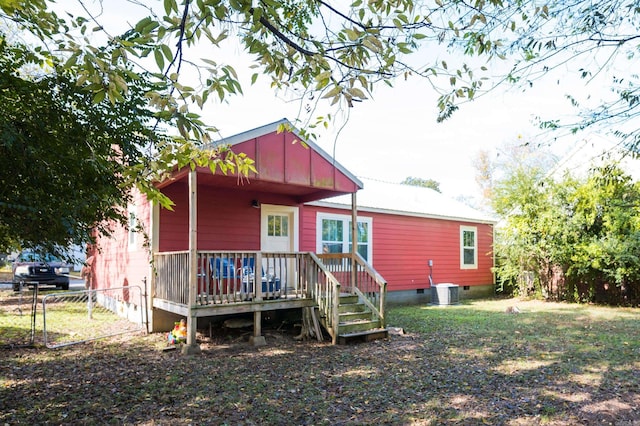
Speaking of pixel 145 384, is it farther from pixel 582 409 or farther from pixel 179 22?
pixel 582 409

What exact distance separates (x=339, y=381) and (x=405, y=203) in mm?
9887

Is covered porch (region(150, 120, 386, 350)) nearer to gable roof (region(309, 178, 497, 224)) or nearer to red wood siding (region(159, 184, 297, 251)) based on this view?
red wood siding (region(159, 184, 297, 251))

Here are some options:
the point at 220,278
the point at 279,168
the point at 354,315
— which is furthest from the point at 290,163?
the point at 354,315

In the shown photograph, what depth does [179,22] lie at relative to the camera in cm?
259

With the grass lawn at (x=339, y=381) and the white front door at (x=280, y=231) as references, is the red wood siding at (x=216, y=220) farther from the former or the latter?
the grass lawn at (x=339, y=381)

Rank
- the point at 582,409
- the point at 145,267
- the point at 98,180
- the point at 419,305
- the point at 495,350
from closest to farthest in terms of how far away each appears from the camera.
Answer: the point at 582,409 < the point at 98,180 < the point at 495,350 < the point at 145,267 < the point at 419,305

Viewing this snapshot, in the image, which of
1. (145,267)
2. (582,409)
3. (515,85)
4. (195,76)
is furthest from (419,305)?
(195,76)

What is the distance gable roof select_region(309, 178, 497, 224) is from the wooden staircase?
3588mm

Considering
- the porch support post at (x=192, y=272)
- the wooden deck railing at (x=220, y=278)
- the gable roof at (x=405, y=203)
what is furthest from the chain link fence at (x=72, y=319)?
the gable roof at (x=405, y=203)

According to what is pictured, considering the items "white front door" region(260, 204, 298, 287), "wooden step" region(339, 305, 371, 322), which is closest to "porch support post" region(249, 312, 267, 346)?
"wooden step" region(339, 305, 371, 322)

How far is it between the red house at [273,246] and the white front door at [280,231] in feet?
0.08

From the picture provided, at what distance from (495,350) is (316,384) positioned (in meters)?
3.27

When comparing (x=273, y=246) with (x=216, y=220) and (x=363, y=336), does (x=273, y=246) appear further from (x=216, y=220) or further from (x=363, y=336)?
(x=363, y=336)

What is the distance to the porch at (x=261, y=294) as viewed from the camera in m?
7.12
